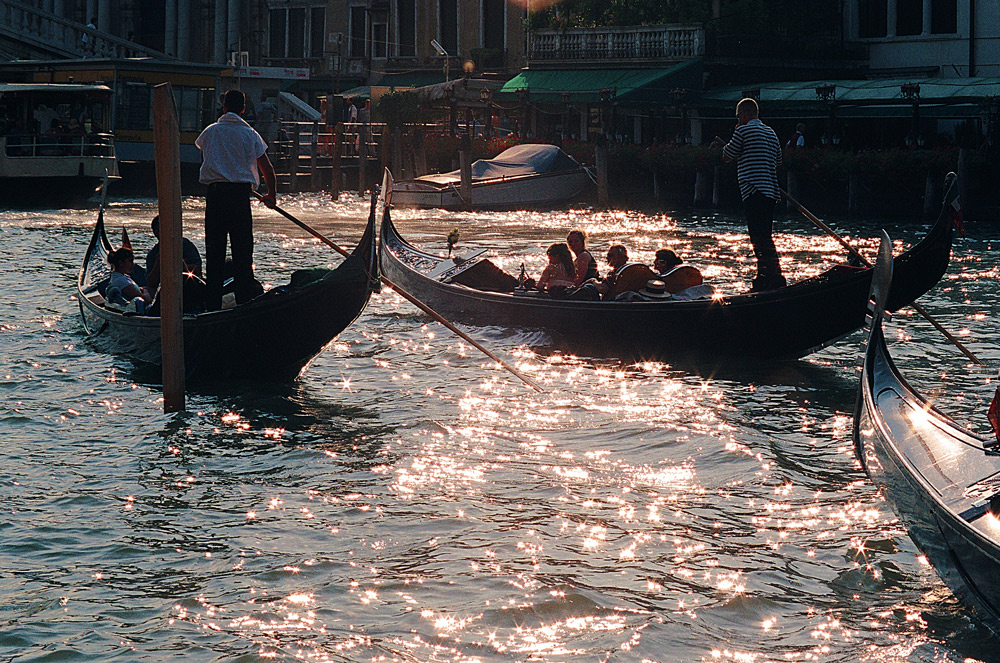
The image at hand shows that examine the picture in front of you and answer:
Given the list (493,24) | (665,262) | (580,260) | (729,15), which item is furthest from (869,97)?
(665,262)

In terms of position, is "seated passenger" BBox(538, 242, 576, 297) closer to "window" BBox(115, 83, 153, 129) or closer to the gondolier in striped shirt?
the gondolier in striped shirt

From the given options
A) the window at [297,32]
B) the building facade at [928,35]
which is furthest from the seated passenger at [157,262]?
the window at [297,32]

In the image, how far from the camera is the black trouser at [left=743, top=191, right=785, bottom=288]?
745 cm

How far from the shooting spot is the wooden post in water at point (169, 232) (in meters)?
5.88

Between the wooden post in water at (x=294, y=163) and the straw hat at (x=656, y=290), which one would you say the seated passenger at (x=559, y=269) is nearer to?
the straw hat at (x=656, y=290)

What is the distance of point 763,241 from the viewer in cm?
757

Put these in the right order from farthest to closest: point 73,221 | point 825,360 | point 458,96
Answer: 1. point 458,96
2. point 73,221
3. point 825,360

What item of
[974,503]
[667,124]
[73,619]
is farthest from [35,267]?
[667,124]

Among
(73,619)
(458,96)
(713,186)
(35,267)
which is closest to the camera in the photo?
(73,619)

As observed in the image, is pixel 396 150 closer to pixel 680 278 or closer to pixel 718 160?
pixel 718 160

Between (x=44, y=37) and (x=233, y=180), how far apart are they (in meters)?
20.9

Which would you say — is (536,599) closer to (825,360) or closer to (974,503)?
(974,503)

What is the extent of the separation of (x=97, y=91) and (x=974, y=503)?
17.3m

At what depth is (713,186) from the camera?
779 inches
